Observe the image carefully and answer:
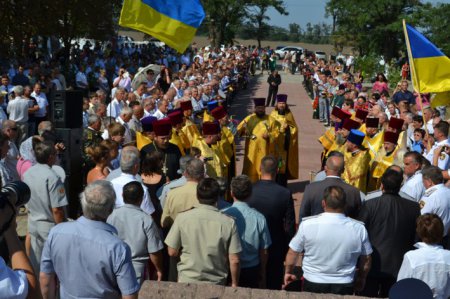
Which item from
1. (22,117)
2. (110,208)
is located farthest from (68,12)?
(110,208)

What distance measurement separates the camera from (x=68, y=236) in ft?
15.1

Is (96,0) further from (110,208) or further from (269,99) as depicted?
(110,208)

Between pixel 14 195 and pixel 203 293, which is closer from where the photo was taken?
pixel 14 195

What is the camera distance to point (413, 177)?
772 centimetres

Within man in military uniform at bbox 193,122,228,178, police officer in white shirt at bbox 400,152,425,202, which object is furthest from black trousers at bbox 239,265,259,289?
man in military uniform at bbox 193,122,228,178

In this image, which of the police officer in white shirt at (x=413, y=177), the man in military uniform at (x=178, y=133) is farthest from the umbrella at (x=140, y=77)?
the police officer in white shirt at (x=413, y=177)

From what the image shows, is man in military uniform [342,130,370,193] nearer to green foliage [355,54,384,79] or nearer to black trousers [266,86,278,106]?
black trousers [266,86,278,106]

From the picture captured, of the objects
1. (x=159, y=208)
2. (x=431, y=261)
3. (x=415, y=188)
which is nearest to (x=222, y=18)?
Answer: (x=415, y=188)

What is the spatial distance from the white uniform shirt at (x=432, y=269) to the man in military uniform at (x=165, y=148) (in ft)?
14.4

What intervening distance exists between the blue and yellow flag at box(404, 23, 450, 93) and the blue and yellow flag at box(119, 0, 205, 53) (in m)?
3.11

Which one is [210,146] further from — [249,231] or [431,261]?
[431,261]

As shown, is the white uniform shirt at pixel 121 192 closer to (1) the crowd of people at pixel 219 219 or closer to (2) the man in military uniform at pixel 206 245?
(1) the crowd of people at pixel 219 219

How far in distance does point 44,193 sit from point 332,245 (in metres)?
2.70

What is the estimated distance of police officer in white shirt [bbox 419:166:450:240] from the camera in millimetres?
6879
